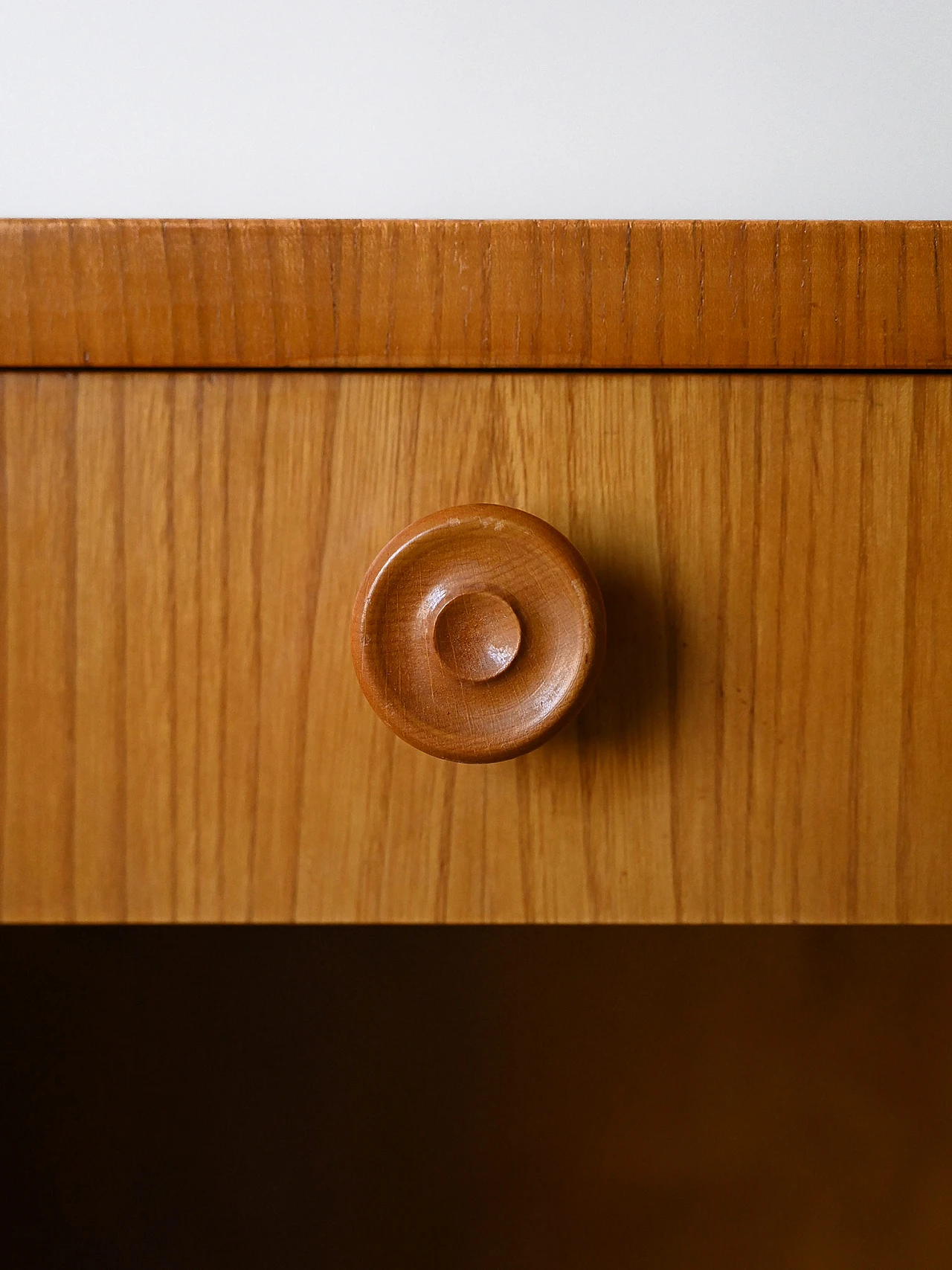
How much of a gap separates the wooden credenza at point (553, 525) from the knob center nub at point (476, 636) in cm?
3

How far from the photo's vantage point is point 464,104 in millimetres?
502

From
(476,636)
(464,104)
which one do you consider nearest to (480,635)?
(476,636)

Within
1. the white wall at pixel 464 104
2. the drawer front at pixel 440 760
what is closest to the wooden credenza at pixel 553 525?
the drawer front at pixel 440 760

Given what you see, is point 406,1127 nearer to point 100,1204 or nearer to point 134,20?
point 100,1204

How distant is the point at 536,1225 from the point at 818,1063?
186 millimetres

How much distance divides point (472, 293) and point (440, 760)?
0.10 m

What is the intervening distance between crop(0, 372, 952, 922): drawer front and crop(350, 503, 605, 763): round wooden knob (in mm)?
26

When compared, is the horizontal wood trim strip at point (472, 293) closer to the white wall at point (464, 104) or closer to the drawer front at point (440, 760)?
the drawer front at point (440, 760)

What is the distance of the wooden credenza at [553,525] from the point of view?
0.69ft

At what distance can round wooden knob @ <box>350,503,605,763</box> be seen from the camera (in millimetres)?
189

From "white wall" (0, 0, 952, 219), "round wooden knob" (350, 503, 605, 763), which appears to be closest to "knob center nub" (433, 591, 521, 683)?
"round wooden knob" (350, 503, 605, 763)

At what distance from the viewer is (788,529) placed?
0.22m

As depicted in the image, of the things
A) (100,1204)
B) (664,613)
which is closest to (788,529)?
(664,613)

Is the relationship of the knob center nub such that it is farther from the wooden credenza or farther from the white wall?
the white wall
